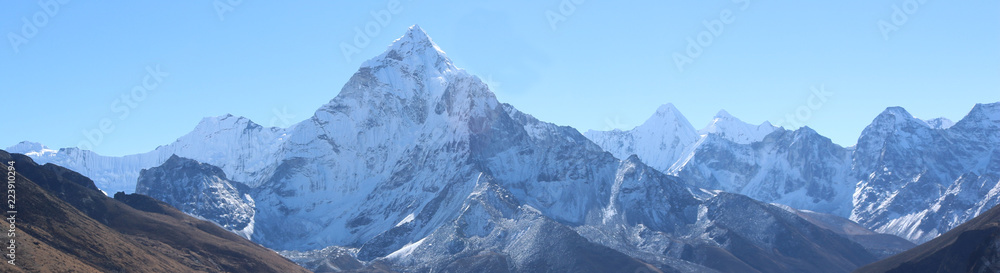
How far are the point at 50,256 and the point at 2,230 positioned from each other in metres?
11.1

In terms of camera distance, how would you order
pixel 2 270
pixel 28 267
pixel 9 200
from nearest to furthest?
1. pixel 2 270
2. pixel 28 267
3. pixel 9 200

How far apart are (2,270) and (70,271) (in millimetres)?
24548

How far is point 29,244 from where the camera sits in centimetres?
19962

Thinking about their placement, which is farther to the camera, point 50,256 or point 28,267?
point 50,256

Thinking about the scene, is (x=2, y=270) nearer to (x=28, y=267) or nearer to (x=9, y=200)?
(x=28, y=267)

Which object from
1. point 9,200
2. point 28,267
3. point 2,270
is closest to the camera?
point 2,270

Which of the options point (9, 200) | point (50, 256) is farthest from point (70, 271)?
point (9, 200)

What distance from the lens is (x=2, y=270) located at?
17225 centimetres

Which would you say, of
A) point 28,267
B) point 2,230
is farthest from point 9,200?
point 28,267

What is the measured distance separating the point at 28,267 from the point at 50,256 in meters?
14.7

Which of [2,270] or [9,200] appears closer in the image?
[2,270]

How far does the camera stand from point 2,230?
7603 inches

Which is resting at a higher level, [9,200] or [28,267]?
[9,200]

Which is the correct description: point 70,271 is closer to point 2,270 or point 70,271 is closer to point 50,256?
point 50,256
